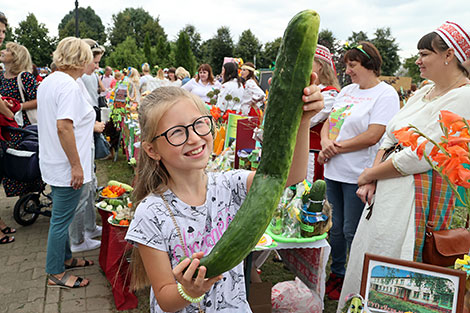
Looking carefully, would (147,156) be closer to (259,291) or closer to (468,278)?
(468,278)

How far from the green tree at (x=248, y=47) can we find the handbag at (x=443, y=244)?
44978 mm

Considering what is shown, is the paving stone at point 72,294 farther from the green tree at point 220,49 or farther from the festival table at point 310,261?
the green tree at point 220,49

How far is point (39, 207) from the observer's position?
5.00 m

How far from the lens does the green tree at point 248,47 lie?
45.5 meters

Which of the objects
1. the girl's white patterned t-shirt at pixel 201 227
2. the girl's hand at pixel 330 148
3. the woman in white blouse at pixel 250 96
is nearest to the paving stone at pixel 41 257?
the woman in white blouse at pixel 250 96

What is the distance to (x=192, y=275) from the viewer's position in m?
1.02

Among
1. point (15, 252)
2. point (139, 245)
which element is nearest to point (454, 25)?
point (139, 245)

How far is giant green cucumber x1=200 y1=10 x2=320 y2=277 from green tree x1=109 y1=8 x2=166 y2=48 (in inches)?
2465

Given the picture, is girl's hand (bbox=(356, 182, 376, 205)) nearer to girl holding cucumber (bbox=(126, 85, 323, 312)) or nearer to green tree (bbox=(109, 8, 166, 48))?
girl holding cucumber (bbox=(126, 85, 323, 312))

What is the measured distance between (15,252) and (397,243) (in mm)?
4264

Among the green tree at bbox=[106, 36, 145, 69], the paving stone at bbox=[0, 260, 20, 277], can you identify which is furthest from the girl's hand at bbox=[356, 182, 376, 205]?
the green tree at bbox=[106, 36, 145, 69]

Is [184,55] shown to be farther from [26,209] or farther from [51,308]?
[51,308]

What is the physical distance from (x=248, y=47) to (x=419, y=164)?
46.2 m

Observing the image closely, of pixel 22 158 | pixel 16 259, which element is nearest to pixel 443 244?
pixel 16 259
